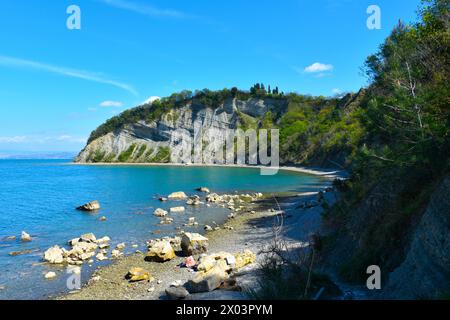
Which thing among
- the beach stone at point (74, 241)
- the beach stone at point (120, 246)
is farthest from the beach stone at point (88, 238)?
the beach stone at point (120, 246)

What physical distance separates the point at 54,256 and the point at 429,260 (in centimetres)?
1905

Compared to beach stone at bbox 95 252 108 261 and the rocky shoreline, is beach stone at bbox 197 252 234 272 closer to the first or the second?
the rocky shoreline

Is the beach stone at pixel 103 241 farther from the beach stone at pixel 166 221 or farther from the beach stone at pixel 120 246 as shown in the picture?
the beach stone at pixel 166 221

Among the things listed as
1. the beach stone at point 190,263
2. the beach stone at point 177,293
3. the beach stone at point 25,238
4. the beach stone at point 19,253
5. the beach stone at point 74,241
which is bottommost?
the beach stone at point 19,253

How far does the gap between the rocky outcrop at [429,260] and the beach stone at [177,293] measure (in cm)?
735

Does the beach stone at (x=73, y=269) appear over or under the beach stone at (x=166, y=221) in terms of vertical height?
under

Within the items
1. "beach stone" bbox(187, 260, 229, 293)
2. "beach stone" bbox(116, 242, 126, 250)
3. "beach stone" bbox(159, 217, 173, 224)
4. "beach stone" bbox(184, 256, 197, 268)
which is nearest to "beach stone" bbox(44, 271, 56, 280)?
"beach stone" bbox(116, 242, 126, 250)

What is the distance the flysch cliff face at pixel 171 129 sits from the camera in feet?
451

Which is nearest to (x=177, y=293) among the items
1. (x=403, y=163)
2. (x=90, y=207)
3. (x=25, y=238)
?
(x=403, y=163)

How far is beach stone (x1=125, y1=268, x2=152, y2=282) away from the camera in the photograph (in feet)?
51.8

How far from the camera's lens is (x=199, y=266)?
16469 mm

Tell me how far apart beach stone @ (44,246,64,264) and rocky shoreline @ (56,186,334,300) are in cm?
307

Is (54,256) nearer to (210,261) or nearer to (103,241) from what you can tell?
(103,241)
